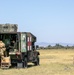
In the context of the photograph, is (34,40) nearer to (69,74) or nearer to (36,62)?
(36,62)

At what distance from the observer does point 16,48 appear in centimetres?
2764

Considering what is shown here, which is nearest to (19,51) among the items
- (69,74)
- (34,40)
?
(34,40)

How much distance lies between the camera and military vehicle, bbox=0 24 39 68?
90.0 ft

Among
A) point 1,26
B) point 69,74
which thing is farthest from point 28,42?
point 69,74

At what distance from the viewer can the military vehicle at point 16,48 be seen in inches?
1080

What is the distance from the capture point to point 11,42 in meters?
28.5

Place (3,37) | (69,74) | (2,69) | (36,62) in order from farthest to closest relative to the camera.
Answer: (36,62) → (3,37) → (2,69) → (69,74)

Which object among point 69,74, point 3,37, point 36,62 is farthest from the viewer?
point 36,62

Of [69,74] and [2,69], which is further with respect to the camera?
[2,69]

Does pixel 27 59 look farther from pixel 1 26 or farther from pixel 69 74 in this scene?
pixel 69 74

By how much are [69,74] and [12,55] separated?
19.1 feet

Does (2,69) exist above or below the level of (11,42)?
below

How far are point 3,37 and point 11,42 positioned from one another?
689 millimetres

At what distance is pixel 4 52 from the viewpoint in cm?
2803
